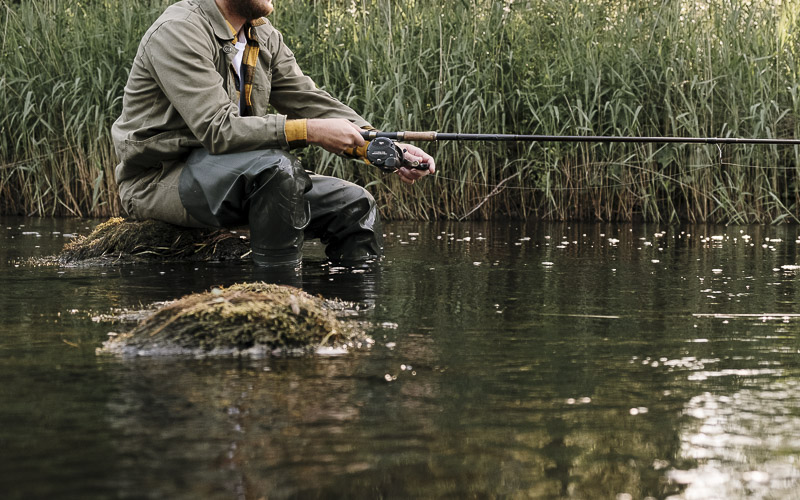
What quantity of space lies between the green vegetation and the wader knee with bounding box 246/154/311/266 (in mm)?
3157

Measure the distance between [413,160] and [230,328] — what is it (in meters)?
2.23

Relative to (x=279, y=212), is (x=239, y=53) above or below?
above

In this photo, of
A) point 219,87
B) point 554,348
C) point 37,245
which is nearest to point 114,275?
point 219,87

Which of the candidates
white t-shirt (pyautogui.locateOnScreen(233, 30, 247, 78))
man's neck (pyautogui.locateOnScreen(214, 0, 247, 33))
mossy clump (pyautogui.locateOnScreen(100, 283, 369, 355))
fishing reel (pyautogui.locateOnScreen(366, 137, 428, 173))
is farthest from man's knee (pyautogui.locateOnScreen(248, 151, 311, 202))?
mossy clump (pyautogui.locateOnScreen(100, 283, 369, 355))

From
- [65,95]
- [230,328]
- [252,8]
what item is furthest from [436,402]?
[65,95]

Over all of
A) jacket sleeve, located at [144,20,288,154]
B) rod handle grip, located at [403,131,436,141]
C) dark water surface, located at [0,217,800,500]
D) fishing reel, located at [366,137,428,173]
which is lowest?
dark water surface, located at [0,217,800,500]

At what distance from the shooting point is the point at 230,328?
3.01 m

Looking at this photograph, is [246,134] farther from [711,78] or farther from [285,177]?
[711,78]

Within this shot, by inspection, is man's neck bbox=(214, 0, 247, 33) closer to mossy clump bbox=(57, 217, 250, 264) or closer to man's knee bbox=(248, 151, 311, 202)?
man's knee bbox=(248, 151, 311, 202)

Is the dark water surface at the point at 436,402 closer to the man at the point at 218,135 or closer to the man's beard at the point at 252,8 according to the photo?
the man at the point at 218,135

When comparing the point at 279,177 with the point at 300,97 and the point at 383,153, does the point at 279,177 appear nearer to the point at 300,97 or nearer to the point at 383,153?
the point at 383,153

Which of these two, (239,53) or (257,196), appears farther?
(239,53)

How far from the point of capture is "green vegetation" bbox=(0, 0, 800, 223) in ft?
26.5

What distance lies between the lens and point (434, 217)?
8.47 metres
